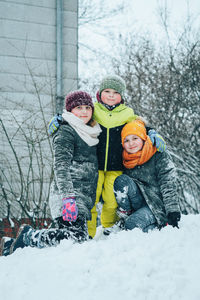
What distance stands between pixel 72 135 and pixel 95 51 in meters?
7.55

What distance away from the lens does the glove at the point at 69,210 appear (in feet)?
8.21

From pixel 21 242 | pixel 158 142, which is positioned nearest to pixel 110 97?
pixel 158 142

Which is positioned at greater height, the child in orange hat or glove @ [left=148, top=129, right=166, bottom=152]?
glove @ [left=148, top=129, right=166, bottom=152]

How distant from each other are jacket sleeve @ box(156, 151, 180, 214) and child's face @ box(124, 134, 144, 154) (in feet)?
0.82

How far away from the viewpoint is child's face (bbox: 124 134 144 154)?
2.91 metres

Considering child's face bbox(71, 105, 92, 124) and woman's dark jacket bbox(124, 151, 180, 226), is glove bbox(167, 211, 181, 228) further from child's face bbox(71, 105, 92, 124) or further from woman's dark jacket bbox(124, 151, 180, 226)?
child's face bbox(71, 105, 92, 124)

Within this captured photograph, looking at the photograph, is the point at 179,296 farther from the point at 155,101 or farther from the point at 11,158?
the point at 155,101

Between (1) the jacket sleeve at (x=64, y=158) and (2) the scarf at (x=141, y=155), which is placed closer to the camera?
(1) the jacket sleeve at (x=64, y=158)

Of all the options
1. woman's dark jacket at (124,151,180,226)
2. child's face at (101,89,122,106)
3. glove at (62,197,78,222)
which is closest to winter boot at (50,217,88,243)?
→ glove at (62,197,78,222)

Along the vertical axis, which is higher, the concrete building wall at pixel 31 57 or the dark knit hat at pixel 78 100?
the concrete building wall at pixel 31 57

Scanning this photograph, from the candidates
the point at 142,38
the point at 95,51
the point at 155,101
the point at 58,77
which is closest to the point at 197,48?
the point at 155,101

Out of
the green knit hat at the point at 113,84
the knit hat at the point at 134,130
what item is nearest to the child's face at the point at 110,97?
the green knit hat at the point at 113,84

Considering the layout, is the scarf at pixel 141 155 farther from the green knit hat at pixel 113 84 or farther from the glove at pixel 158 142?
the green knit hat at pixel 113 84

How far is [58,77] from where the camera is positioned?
17.3 ft
